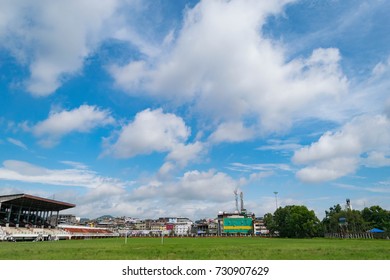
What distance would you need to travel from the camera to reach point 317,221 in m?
85.4

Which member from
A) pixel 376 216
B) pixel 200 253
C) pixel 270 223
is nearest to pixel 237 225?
pixel 270 223

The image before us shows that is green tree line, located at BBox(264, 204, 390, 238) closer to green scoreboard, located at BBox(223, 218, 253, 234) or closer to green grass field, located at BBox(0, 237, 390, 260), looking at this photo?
green scoreboard, located at BBox(223, 218, 253, 234)

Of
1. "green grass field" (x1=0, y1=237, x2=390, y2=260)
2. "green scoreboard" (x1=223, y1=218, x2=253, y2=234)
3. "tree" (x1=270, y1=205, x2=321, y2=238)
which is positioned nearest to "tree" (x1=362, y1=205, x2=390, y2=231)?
"tree" (x1=270, y1=205, x2=321, y2=238)

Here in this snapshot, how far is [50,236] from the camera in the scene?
68625 mm

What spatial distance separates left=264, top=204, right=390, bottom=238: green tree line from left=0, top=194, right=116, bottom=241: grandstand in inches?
2270

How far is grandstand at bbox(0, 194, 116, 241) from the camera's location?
64750 millimetres

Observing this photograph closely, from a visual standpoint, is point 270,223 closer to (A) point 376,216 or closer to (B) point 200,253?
(A) point 376,216

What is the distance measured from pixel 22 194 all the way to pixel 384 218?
96702mm

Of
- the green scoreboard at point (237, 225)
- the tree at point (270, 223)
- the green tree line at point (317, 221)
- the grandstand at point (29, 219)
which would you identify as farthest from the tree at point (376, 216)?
the grandstand at point (29, 219)

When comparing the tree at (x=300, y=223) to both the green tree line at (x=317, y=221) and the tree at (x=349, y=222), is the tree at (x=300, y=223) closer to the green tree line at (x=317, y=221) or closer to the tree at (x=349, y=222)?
the green tree line at (x=317, y=221)

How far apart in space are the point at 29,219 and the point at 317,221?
82.8 metres
